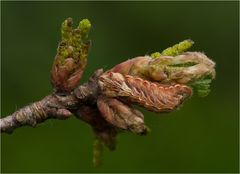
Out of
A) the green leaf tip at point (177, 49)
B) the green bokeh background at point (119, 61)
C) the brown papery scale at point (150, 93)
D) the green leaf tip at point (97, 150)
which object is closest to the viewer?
the brown papery scale at point (150, 93)

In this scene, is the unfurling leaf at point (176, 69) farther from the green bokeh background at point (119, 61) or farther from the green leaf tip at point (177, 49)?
the green bokeh background at point (119, 61)

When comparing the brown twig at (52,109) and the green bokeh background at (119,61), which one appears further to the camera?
the green bokeh background at (119,61)

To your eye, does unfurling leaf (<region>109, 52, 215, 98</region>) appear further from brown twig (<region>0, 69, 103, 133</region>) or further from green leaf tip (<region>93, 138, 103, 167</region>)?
green leaf tip (<region>93, 138, 103, 167</region>)

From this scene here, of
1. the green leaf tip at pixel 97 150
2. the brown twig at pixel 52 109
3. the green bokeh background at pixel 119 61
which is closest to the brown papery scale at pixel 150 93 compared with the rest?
the brown twig at pixel 52 109

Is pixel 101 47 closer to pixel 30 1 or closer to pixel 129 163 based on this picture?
pixel 30 1

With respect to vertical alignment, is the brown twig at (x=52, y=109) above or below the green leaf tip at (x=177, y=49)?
below

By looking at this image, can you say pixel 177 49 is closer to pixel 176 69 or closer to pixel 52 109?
pixel 176 69

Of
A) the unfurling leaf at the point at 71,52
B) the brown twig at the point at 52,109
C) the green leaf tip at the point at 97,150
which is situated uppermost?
the unfurling leaf at the point at 71,52

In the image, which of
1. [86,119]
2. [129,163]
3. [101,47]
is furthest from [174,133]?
[86,119]
